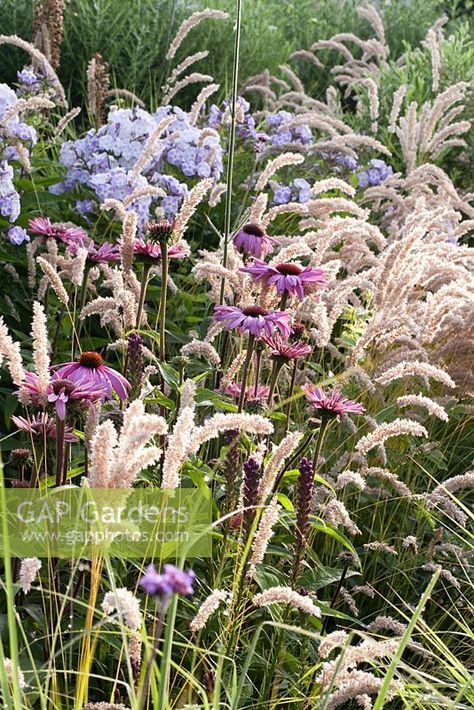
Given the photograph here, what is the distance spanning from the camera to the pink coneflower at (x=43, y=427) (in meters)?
2.22

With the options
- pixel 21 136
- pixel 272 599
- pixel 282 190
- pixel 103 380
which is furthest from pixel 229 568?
pixel 282 190

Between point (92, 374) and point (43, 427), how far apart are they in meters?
0.16

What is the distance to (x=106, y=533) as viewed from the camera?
1.74m

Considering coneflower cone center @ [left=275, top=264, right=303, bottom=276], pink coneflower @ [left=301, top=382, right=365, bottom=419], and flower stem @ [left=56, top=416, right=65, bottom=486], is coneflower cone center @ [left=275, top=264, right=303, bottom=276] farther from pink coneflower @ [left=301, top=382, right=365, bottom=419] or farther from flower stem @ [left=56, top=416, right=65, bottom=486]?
flower stem @ [left=56, top=416, right=65, bottom=486]

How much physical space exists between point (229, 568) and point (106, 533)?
85 centimetres

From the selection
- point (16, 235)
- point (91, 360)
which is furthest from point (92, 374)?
point (16, 235)

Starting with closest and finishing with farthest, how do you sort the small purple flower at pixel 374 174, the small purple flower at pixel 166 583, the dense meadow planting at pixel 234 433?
the small purple flower at pixel 166 583 → the dense meadow planting at pixel 234 433 → the small purple flower at pixel 374 174

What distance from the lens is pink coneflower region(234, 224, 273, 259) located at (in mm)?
3010

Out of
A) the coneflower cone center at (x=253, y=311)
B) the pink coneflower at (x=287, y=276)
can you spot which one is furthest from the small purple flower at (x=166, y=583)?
the pink coneflower at (x=287, y=276)

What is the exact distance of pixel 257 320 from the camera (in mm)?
2488

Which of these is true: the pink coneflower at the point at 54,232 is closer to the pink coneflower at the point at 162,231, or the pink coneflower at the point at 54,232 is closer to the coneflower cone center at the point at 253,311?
the pink coneflower at the point at 162,231

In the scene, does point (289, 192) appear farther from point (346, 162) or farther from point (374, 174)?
point (374, 174)

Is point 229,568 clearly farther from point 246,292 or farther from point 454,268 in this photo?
point 454,268

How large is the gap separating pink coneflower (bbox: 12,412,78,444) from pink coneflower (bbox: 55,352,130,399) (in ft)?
0.35
